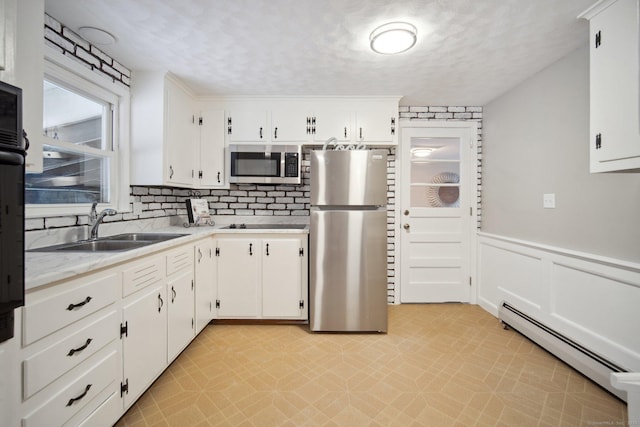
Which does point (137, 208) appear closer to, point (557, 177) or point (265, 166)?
point (265, 166)

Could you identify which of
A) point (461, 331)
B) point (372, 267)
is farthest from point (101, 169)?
point (461, 331)

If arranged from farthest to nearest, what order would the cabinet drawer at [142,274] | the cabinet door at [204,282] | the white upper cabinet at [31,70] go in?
the cabinet door at [204,282] → the cabinet drawer at [142,274] → the white upper cabinet at [31,70]

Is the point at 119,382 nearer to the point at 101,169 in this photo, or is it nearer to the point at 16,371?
the point at 16,371

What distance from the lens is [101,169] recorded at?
2135 mm

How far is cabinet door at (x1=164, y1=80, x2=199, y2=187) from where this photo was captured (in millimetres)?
2355

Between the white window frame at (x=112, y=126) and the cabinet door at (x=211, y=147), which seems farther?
the cabinet door at (x=211, y=147)

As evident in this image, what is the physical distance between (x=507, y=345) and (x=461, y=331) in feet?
1.16

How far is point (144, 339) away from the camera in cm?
155

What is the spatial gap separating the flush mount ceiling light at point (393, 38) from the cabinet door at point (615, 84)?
1003mm

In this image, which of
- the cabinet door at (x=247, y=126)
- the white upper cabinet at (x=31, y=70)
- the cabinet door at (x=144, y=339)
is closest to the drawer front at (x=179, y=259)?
the cabinet door at (x=144, y=339)

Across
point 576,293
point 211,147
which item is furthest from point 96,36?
point 576,293

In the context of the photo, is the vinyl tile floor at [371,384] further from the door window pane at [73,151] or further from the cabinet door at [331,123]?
the cabinet door at [331,123]

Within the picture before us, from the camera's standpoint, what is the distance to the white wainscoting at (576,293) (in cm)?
159

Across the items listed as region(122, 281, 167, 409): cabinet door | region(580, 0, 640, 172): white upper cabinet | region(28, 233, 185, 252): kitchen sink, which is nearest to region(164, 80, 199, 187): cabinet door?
region(28, 233, 185, 252): kitchen sink
